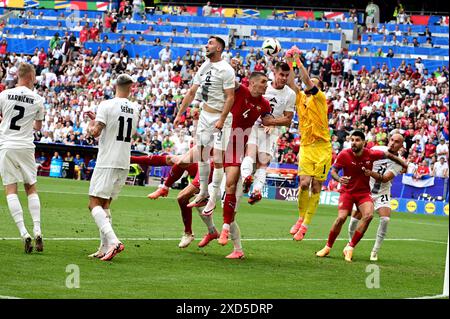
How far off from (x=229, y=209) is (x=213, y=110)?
1675 mm

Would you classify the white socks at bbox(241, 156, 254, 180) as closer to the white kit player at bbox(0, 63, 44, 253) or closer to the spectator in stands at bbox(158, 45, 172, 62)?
the white kit player at bbox(0, 63, 44, 253)

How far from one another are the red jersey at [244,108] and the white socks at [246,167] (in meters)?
0.53

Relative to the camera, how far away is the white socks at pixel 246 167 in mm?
14656

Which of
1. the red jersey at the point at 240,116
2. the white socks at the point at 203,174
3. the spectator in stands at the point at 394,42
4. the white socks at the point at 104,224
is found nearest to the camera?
the white socks at the point at 104,224

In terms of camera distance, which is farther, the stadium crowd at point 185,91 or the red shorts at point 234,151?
the stadium crowd at point 185,91

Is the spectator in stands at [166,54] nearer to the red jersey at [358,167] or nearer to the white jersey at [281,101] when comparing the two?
the white jersey at [281,101]

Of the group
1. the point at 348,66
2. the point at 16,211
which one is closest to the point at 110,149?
the point at 16,211

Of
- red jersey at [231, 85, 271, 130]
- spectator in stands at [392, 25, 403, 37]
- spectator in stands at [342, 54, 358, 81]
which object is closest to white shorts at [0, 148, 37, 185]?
red jersey at [231, 85, 271, 130]

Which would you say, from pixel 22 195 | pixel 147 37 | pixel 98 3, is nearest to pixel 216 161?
pixel 22 195

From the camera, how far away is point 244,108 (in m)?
14.7

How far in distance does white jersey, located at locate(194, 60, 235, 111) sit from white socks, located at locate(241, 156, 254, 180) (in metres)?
0.94

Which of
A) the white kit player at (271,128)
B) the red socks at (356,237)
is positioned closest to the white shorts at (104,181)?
the white kit player at (271,128)

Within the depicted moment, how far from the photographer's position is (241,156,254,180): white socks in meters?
14.7

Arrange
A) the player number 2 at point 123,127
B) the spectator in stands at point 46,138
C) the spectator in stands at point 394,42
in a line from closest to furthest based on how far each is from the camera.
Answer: the player number 2 at point 123,127
the spectator in stands at point 46,138
the spectator in stands at point 394,42
